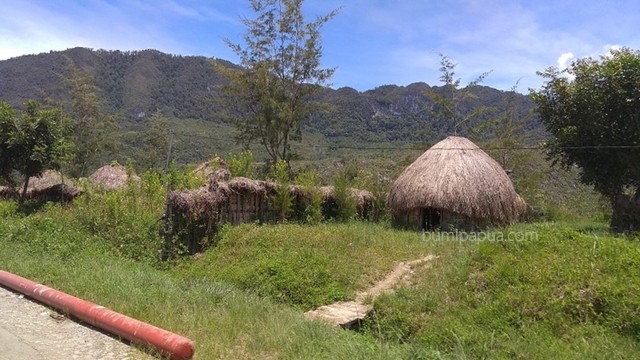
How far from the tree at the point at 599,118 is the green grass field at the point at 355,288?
6656 mm

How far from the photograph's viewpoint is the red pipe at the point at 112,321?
178 inches

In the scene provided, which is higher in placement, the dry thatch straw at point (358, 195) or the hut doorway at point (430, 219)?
the dry thatch straw at point (358, 195)

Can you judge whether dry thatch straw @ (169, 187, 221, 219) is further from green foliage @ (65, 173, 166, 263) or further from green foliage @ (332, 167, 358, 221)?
green foliage @ (332, 167, 358, 221)

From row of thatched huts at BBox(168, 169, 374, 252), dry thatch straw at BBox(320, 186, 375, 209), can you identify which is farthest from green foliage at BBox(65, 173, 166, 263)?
dry thatch straw at BBox(320, 186, 375, 209)

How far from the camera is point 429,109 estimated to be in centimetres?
2416

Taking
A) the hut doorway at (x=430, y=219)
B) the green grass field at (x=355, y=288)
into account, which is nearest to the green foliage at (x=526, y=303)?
the green grass field at (x=355, y=288)

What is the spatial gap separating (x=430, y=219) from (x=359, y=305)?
7570 millimetres

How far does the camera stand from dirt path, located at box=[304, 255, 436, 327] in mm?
7195

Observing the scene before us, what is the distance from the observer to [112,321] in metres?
5.31

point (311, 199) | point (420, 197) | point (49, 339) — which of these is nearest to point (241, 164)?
point (311, 199)

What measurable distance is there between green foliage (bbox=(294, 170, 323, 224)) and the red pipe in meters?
7.68

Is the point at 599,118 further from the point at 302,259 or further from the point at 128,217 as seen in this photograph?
the point at 128,217

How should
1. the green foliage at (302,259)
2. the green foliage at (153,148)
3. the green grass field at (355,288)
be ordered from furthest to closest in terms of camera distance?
the green foliage at (153,148) → the green foliage at (302,259) → the green grass field at (355,288)

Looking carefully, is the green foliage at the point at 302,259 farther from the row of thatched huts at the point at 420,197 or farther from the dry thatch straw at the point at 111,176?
the dry thatch straw at the point at 111,176
